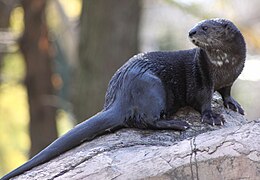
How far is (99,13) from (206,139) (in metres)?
3.61

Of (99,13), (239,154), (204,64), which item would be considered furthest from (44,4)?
(239,154)

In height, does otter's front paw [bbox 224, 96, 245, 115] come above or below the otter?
below

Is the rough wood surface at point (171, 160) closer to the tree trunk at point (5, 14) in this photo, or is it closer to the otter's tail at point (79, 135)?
the otter's tail at point (79, 135)

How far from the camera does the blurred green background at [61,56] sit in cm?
616

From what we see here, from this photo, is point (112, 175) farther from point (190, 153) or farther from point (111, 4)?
point (111, 4)

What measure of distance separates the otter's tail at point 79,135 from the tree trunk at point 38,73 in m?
3.98

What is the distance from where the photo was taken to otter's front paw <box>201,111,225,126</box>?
3.46 metres

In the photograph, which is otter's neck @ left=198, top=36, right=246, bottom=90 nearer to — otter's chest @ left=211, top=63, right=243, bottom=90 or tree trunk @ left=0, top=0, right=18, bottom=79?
otter's chest @ left=211, top=63, right=243, bottom=90

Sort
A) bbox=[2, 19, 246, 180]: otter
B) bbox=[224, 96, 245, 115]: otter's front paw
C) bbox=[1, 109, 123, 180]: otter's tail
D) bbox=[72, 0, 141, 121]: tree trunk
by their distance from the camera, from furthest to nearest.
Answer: bbox=[72, 0, 141, 121]: tree trunk
bbox=[224, 96, 245, 115]: otter's front paw
bbox=[2, 19, 246, 180]: otter
bbox=[1, 109, 123, 180]: otter's tail

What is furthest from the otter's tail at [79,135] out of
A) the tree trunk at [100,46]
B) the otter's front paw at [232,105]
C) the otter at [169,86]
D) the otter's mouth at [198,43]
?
the tree trunk at [100,46]

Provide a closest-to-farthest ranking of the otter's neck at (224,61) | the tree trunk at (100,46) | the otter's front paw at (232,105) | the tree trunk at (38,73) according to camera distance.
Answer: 1. the otter's neck at (224,61)
2. the otter's front paw at (232,105)
3. the tree trunk at (100,46)
4. the tree trunk at (38,73)

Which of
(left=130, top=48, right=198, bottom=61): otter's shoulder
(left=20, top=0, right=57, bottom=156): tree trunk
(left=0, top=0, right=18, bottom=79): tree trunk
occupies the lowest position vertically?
(left=20, top=0, right=57, bottom=156): tree trunk

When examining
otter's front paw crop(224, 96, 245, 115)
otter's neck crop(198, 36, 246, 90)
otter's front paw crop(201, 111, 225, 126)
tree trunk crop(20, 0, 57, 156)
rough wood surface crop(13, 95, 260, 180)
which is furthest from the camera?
tree trunk crop(20, 0, 57, 156)

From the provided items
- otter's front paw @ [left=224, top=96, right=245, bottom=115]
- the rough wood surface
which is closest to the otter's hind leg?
the rough wood surface
